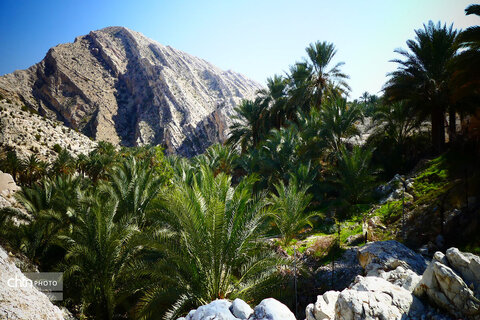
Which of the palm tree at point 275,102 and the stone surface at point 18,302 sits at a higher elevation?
the palm tree at point 275,102

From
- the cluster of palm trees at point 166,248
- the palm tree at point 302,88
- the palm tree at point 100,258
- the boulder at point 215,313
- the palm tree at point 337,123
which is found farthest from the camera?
the palm tree at point 302,88

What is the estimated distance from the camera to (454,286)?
320cm

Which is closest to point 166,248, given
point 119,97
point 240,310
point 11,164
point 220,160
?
point 240,310

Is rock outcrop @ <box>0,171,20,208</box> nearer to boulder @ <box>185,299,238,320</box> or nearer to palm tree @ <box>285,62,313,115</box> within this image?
boulder @ <box>185,299,238,320</box>

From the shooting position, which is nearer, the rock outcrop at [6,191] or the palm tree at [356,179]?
the palm tree at [356,179]

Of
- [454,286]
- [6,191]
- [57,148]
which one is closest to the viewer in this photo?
[454,286]

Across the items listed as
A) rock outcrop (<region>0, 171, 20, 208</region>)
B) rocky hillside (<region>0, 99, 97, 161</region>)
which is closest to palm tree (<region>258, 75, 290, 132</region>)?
rock outcrop (<region>0, 171, 20, 208</region>)

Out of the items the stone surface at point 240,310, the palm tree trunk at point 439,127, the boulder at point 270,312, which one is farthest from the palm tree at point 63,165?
the palm tree trunk at point 439,127

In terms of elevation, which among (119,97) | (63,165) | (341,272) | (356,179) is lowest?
(341,272)

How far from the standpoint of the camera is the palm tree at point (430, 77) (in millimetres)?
11484

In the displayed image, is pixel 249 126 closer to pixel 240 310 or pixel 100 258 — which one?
pixel 100 258

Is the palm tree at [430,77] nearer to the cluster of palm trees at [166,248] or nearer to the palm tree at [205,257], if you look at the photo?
the cluster of palm trees at [166,248]

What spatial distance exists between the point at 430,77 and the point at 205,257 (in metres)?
13.2

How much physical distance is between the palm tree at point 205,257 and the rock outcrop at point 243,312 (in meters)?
2.25
